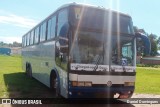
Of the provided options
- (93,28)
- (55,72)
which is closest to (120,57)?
(93,28)

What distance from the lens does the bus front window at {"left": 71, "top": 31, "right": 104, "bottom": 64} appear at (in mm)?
8992

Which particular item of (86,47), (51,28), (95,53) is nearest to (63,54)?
(86,47)

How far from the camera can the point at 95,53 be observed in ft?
30.0

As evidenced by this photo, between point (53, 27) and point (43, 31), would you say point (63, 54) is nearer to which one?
point (53, 27)

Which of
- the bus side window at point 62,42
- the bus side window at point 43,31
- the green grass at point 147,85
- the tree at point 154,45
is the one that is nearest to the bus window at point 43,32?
the bus side window at point 43,31

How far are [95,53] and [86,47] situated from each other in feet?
1.17

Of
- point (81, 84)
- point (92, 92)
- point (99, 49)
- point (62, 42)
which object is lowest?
point (92, 92)

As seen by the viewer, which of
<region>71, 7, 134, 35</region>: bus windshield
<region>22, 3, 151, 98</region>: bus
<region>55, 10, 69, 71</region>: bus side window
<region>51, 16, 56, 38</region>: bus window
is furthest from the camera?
<region>51, 16, 56, 38</region>: bus window

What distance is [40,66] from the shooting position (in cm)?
1450

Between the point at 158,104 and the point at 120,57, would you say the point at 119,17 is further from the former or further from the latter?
the point at 158,104

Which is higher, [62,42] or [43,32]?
[43,32]

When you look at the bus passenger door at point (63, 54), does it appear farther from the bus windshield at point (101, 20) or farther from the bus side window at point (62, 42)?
the bus windshield at point (101, 20)

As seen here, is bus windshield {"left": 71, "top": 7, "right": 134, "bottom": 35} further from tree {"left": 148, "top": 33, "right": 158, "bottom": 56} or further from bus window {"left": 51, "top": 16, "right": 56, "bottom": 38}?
tree {"left": 148, "top": 33, "right": 158, "bottom": 56}

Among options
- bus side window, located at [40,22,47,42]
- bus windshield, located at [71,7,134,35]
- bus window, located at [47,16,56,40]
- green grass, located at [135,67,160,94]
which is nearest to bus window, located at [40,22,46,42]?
bus side window, located at [40,22,47,42]
